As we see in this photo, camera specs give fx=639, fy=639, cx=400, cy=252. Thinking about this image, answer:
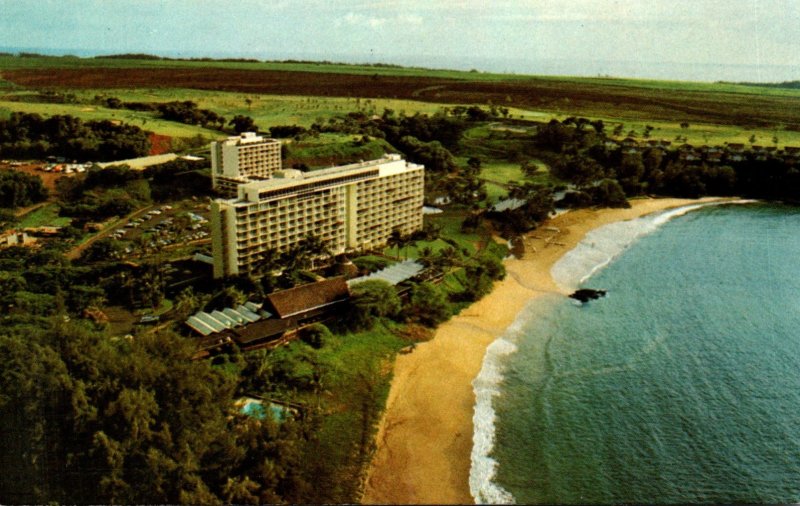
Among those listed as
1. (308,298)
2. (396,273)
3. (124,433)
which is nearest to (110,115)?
(396,273)

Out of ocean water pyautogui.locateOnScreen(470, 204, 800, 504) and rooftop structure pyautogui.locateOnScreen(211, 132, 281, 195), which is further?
rooftop structure pyautogui.locateOnScreen(211, 132, 281, 195)

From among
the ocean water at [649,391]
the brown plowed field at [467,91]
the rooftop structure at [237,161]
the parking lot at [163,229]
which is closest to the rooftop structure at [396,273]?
the ocean water at [649,391]

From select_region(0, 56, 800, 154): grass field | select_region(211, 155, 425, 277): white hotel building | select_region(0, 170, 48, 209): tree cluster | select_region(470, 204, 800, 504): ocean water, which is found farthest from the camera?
select_region(0, 56, 800, 154): grass field

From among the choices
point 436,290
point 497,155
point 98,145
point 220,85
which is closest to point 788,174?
point 497,155

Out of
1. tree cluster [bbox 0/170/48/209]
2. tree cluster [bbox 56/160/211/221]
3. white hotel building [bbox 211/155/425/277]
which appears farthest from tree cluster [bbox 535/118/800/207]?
tree cluster [bbox 0/170/48/209]

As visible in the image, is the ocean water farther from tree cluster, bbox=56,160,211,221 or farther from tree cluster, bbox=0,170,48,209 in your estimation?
tree cluster, bbox=0,170,48,209

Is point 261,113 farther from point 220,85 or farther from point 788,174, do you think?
point 788,174

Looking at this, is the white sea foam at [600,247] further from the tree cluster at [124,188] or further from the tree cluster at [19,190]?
the tree cluster at [19,190]
